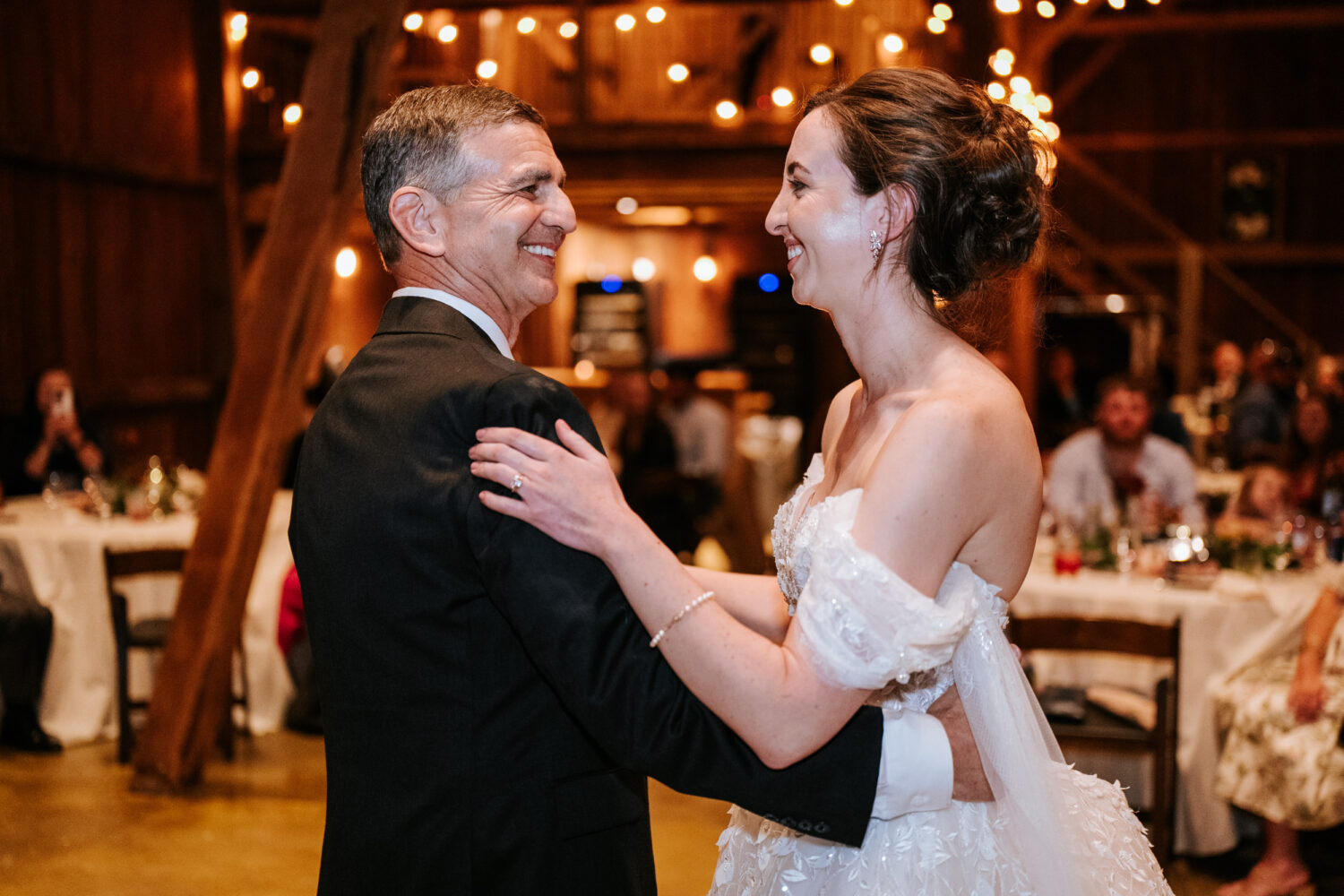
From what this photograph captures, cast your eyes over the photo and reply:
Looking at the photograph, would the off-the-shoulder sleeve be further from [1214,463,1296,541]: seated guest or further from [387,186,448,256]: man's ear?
[1214,463,1296,541]: seated guest

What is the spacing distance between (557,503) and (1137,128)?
49.3 ft

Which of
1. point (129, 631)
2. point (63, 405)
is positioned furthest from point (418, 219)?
point (63, 405)

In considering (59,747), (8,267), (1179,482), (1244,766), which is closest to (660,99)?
(8,267)

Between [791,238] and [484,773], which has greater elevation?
[791,238]

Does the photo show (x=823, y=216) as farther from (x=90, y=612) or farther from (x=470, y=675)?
(x=90, y=612)

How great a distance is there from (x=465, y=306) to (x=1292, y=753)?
312cm

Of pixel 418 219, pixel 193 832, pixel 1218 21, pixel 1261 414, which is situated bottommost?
pixel 193 832

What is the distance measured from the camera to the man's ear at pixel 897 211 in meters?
1.58

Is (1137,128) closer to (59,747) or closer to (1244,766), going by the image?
(1244,766)

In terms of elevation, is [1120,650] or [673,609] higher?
[673,609]

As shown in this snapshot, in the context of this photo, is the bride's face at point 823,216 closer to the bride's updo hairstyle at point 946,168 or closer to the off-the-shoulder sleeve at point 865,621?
the bride's updo hairstyle at point 946,168

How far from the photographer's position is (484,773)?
1.32 meters

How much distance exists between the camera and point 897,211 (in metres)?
1.59

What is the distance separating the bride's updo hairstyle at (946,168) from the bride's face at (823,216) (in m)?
0.02
